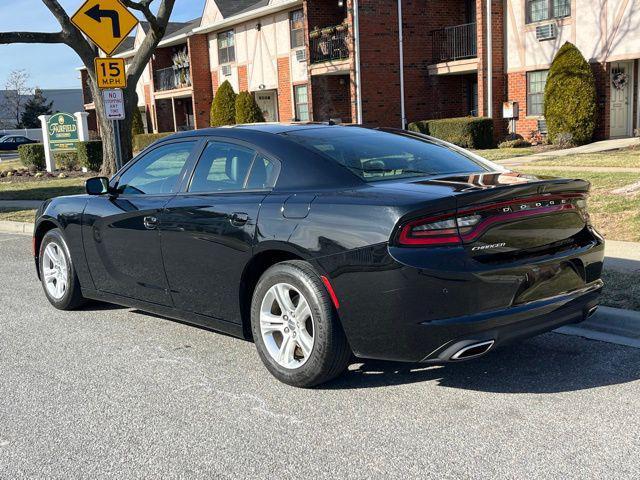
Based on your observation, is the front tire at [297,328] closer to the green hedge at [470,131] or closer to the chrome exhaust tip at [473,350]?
the chrome exhaust tip at [473,350]

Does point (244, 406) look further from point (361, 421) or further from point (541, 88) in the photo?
point (541, 88)

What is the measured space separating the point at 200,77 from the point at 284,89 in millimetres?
6937

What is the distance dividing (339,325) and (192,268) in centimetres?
140

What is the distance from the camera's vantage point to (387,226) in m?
4.04

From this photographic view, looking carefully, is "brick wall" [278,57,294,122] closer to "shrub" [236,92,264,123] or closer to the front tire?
"shrub" [236,92,264,123]

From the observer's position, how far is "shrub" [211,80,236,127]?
35031 millimetres

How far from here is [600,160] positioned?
A: 1664 cm

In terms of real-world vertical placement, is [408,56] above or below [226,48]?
below

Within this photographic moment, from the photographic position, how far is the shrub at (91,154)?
26.8 metres

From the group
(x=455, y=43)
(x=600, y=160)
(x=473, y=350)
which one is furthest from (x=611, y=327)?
(x=455, y=43)

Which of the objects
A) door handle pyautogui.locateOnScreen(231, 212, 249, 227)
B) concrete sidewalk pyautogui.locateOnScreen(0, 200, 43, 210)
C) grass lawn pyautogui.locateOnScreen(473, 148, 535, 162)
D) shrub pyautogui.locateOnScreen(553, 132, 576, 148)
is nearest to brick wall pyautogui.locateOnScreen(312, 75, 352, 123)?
grass lawn pyautogui.locateOnScreen(473, 148, 535, 162)

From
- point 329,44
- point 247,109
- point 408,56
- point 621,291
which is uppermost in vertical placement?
point 329,44

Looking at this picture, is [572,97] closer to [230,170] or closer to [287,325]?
→ [230,170]

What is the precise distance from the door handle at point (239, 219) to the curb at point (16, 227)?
356 inches
